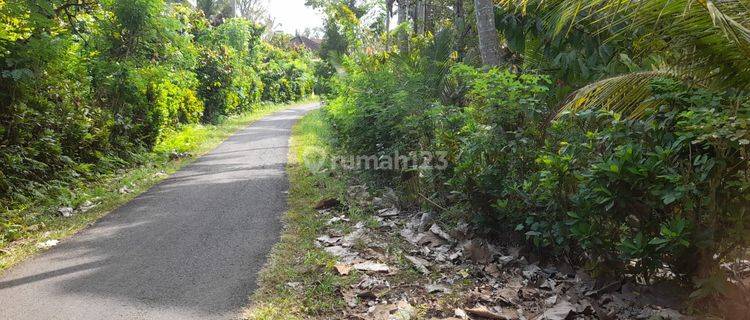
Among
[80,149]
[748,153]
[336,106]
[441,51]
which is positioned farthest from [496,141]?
[80,149]

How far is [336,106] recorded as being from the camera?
401 inches

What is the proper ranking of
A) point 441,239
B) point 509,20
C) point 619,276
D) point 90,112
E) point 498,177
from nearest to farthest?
point 619,276
point 498,177
point 441,239
point 509,20
point 90,112

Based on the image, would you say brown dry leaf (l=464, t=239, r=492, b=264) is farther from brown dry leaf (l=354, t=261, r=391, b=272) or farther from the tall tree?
the tall tree

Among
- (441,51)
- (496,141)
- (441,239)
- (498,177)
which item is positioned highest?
(441,51)

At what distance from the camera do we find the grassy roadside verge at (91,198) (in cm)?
606

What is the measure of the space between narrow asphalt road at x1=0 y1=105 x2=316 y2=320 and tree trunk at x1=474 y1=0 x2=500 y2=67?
364cm

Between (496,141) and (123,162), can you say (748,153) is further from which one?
(123,162)

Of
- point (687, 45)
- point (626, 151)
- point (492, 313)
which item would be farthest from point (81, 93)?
point (687, 45)

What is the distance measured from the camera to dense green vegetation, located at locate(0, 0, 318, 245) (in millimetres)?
7672

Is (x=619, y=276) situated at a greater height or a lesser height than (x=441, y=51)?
lesser

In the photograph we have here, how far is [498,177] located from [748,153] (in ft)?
7.03

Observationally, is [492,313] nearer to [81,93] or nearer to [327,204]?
[327,204]

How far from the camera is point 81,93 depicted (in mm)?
9617

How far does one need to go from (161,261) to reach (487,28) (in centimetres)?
515
